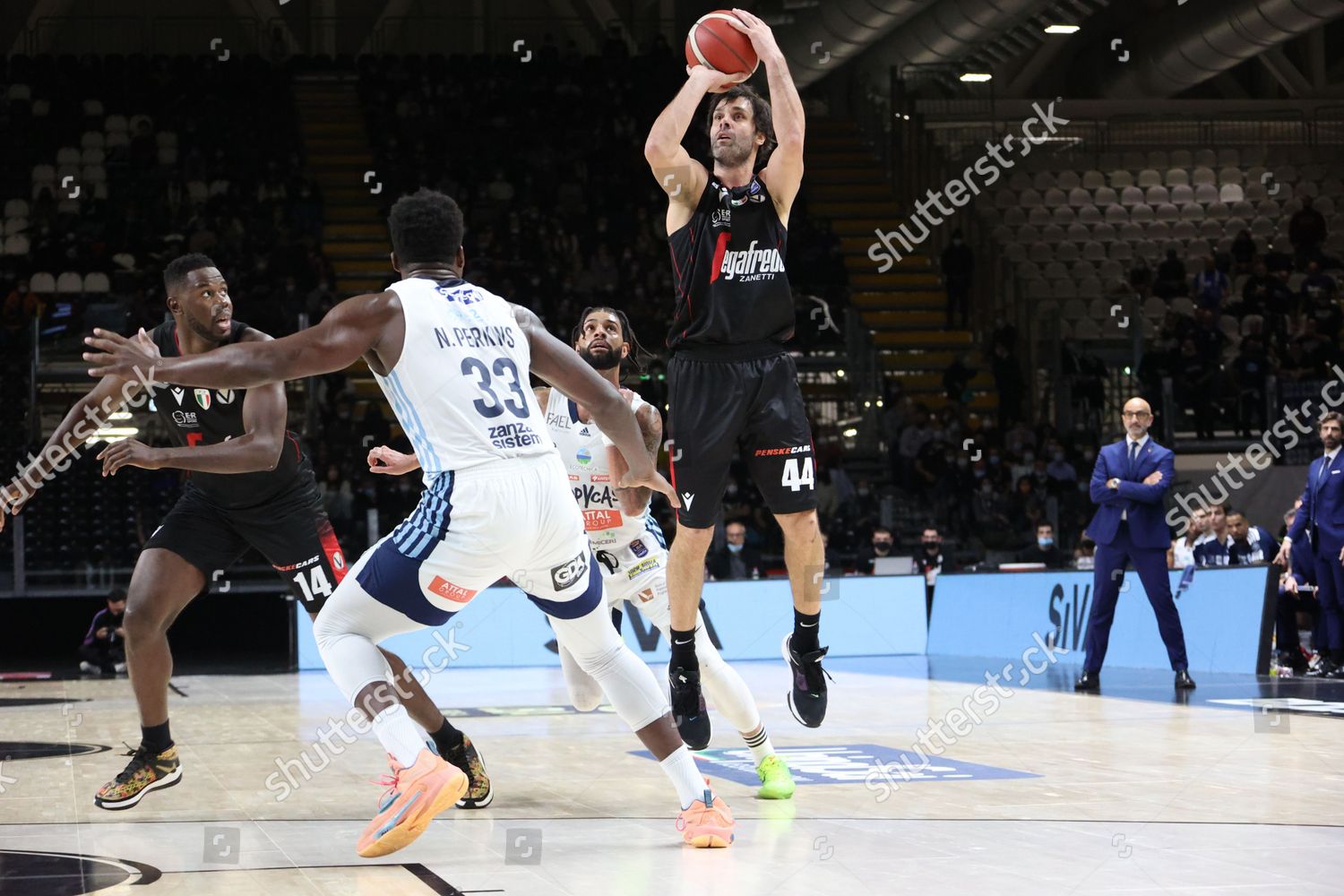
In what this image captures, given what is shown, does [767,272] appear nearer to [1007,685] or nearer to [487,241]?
[1007,685]

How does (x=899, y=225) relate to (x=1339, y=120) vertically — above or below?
below

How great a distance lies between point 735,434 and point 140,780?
2.81 m

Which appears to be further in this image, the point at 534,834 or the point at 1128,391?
the point at 1128,391

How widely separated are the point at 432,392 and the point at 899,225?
2338 cm

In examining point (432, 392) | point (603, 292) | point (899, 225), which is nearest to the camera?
point (432, 392)

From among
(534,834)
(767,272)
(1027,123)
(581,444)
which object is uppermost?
(1027,123)

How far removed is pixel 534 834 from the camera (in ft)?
18.2

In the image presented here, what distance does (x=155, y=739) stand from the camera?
632 cm

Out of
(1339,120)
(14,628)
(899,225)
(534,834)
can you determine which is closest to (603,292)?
(899,225)

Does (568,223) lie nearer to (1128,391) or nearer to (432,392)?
(1128,391)

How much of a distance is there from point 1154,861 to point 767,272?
2.76 m

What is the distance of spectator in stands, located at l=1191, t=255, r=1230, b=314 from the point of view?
23.5 metres

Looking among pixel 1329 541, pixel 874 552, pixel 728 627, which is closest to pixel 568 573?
pixel 1329 541

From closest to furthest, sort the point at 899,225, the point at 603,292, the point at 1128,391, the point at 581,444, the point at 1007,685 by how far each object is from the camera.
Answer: the point at 581,444
the point at 1007,685
the point at 1128,391
the point at 603,292
the point at 899,225
